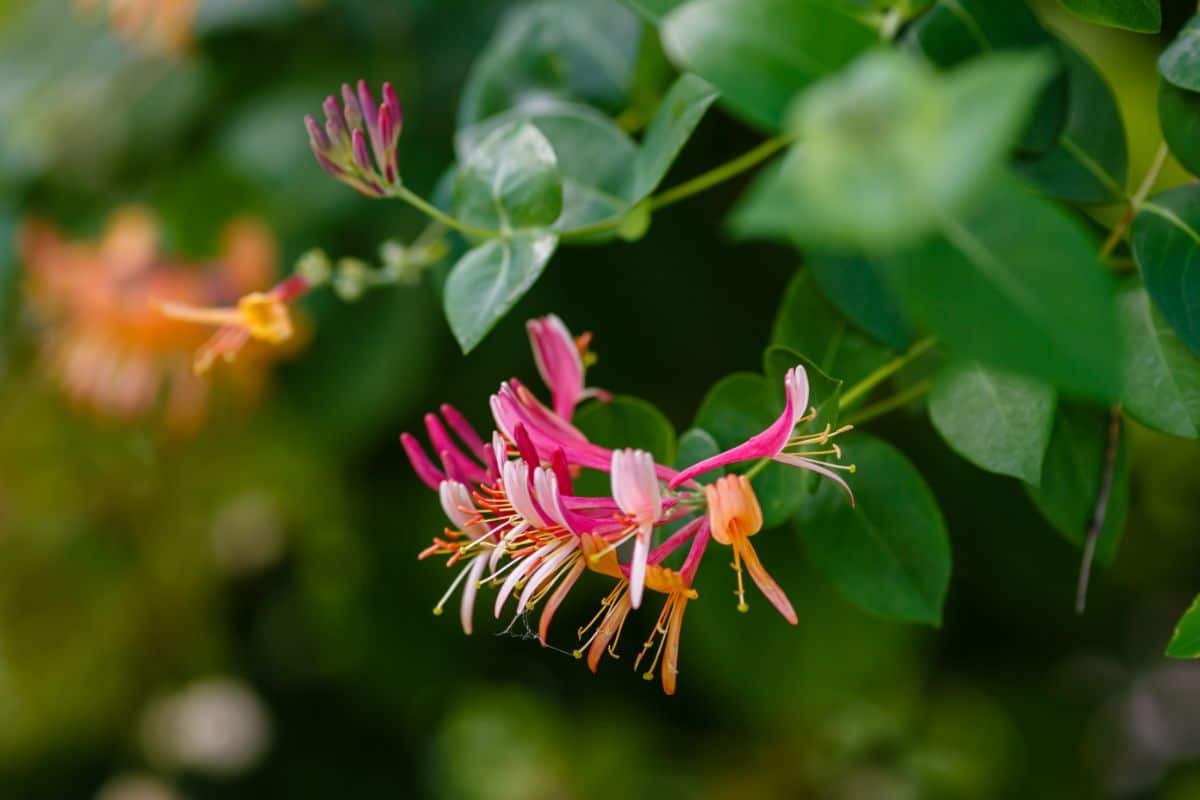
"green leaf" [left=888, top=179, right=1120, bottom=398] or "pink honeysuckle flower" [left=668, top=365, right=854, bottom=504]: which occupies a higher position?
"green leaf" [left=888, top=179, right=1120, bottom=398]

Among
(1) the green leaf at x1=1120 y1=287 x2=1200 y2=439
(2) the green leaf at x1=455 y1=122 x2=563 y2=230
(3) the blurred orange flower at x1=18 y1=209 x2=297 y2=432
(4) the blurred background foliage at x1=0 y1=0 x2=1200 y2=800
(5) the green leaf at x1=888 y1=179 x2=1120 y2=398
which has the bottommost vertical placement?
(4) the blurred background foliage at x1=0 y1=0 x2=1200 y2=800

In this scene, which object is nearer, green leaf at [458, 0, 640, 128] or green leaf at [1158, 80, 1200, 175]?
green leaf at [1158, 80, 1200, 175]

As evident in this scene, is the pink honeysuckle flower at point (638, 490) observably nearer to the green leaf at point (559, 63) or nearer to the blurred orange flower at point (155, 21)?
the green leaf at point (559, 63)

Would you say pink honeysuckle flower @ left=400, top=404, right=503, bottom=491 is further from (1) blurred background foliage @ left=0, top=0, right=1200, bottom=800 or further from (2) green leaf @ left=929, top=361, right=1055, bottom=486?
(1) blurred background foliage @ left=0, top=0, right=1200, bottom=800

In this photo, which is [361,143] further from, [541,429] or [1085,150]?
[1085,150]

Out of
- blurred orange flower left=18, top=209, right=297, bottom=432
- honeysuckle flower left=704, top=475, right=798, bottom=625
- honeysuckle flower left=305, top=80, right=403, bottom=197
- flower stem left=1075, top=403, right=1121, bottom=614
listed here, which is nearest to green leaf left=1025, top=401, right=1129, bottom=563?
flower stem left=1075, top=403, right=1121, bottom=614

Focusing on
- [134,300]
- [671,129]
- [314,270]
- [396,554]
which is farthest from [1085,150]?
[396,554]
